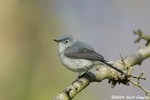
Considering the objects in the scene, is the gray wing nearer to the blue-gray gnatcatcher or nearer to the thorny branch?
the blue-gray gnatcatcher

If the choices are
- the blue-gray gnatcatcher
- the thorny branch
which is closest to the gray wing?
the blue-gray gnatcatcher

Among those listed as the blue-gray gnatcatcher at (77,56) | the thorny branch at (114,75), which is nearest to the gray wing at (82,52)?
the blue-gray gnatcatcher at (77,56)

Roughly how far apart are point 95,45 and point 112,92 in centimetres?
62

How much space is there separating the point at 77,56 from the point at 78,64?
0.10 meters

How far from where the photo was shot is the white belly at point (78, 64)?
4.67 meters

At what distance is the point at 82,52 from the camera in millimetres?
4746

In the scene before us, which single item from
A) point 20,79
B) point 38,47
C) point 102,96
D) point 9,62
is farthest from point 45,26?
point 102,96

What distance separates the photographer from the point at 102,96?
237 inches

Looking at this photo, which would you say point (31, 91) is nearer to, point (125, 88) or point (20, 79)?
point (20, 79)

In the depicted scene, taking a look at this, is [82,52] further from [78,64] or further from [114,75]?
[114,75]

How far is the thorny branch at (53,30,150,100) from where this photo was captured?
13.4 ft

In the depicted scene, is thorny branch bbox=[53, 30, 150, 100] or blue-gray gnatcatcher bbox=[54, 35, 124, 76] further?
blue-gray gnatcatcher bbox=[54, 35, 124, 76]

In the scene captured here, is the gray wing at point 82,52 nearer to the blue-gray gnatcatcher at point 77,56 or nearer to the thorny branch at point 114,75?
the blue-gray gnatcatcher at point 77,56

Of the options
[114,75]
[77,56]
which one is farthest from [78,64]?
[114,75]
